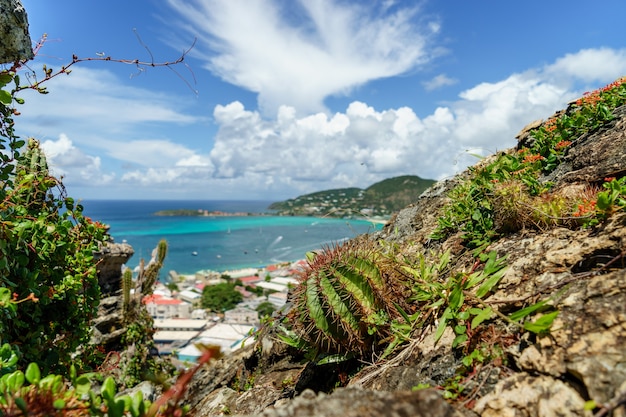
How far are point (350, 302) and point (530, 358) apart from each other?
1.36m

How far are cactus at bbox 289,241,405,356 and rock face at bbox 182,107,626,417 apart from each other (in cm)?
24

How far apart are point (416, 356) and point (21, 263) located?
3.66 meters

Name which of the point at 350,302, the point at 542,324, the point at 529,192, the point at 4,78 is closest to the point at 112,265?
the point at 4,78

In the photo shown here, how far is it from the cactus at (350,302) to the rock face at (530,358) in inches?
9.4

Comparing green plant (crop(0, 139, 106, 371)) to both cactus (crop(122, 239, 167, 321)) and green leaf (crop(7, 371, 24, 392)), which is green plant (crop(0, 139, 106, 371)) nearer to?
green leaf (crop(7, 371, 24, 392))

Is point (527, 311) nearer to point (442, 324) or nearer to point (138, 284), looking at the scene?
point (442, 324)

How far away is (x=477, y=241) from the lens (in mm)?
3707

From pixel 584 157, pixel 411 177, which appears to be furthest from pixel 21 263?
pixel 411 177

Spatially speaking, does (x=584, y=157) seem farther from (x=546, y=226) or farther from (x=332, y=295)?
(x=332, y=295)

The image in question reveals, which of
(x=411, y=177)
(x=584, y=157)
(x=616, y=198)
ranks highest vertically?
(x=411, y=177)

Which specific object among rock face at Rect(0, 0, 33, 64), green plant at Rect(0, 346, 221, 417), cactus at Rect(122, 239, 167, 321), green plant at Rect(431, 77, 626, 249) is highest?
rock face at Rect(0, 0, 33, 64)

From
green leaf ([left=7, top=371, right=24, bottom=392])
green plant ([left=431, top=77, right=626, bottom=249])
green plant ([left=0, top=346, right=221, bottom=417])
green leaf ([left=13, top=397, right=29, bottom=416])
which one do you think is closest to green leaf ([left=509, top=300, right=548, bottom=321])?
green plant ([left=431, top=77, right=626, bottom=249])

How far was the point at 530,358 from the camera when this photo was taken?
1.95m

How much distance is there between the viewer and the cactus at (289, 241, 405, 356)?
9.80 ft
